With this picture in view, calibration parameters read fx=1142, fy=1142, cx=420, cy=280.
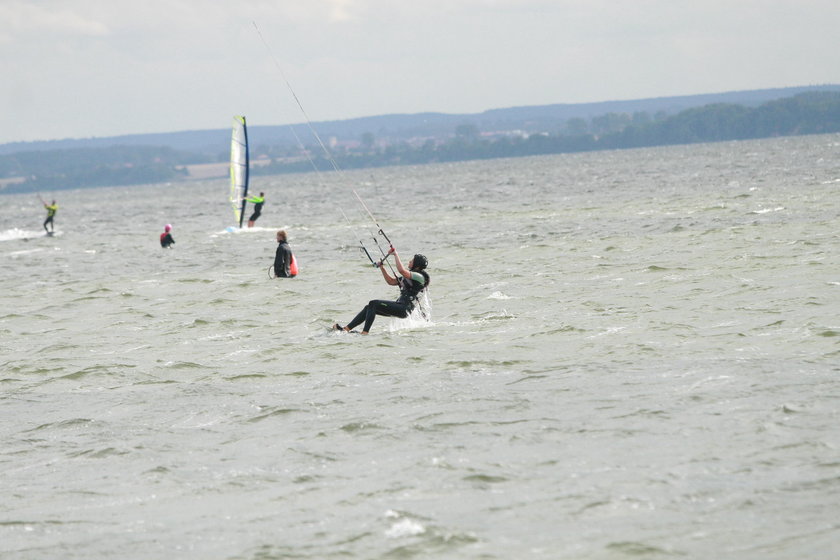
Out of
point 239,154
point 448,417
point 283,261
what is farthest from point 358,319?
point 239,154

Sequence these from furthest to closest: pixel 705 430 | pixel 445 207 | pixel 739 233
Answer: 1. pixel 445 207
2. pixel 739 233
3. pixel 705 430

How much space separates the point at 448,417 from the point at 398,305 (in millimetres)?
6216

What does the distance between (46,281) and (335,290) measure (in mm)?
11056

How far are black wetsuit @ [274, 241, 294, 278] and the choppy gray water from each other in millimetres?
619

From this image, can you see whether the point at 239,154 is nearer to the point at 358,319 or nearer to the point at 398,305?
the point at 358,319

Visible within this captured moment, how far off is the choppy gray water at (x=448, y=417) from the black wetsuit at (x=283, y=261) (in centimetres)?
62

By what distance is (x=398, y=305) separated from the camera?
59.6ft

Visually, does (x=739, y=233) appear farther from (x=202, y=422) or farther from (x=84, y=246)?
(x=84, y=246)

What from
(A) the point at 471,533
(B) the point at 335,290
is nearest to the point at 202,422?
(A) the point at 471,533

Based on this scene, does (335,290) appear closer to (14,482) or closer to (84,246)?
(14,482)

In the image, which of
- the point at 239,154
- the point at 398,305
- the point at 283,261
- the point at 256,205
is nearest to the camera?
the point at 398,305

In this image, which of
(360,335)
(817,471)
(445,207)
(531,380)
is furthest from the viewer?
(445,207)

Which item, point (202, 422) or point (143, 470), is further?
point (202, 422)

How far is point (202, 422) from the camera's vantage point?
12.8m
